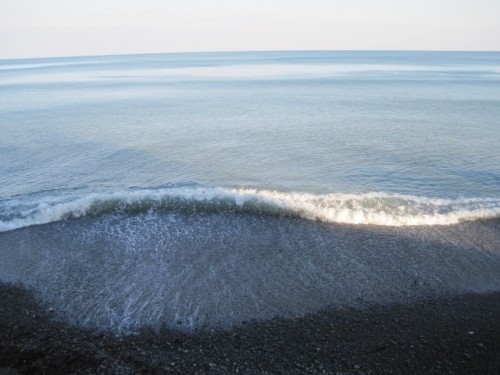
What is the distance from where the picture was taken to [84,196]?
61.2 ft

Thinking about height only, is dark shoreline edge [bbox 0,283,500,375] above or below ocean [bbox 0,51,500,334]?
above

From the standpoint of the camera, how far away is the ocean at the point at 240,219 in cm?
1178

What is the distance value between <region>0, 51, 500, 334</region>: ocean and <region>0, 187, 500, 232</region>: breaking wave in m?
0.08

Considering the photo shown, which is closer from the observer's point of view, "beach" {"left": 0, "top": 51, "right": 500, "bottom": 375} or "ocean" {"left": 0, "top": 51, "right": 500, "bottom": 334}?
"beach" {"left": 0, "top": 51, "right": 500, "bottom": 375}

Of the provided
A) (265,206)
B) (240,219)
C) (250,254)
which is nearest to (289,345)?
(250,254)

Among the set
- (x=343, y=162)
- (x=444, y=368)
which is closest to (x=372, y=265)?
(x=444, y=368)

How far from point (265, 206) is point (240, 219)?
151 centimetres

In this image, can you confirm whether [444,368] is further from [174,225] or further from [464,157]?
[464,157]

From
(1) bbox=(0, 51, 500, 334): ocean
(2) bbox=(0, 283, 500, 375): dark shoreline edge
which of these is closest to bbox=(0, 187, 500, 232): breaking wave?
(1) bbox=(0, 51, 500, 334): ocean

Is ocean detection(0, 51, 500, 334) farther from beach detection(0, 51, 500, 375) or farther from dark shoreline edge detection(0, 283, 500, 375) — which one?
dark shoreline edge detection(0, 283, 500, 375)

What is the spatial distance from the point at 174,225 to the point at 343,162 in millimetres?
12194

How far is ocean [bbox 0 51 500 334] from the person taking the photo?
→ 11.8 metres

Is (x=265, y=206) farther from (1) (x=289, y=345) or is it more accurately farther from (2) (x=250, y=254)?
(1) (x=289, y=345)

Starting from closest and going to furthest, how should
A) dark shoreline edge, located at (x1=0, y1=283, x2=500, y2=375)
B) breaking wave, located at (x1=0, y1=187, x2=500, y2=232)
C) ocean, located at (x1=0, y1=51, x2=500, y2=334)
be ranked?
dark shoreline edge, located at (x1=0, y1=283, x2=500, y2=375), ocean, located at (x1=0, y1=51, x2=500, y2=334), breaking wave, located at (x1=0, y1=187, x2=500, y2=232)
